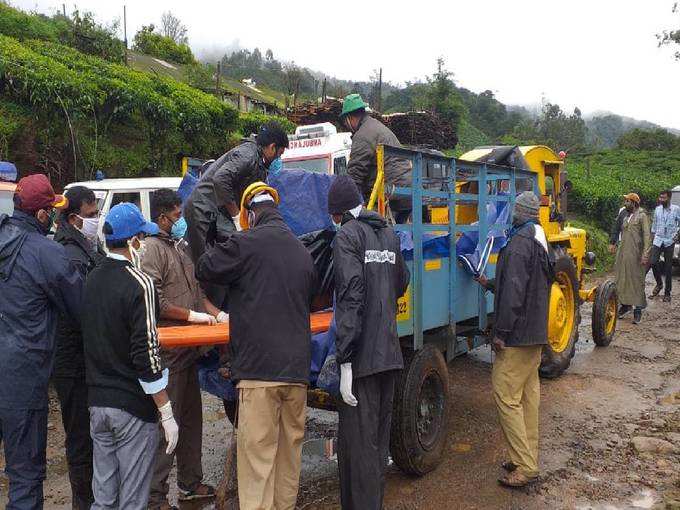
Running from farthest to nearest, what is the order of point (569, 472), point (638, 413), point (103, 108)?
point (103, 108) → point (638, 413) → point (569, 472)

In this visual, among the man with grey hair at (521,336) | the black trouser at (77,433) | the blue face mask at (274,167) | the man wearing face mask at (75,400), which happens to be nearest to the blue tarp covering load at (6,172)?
the man wearing face mask at (75,400)

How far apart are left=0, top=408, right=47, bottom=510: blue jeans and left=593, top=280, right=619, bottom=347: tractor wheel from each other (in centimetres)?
681

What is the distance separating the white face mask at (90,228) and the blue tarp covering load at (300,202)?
1252mm

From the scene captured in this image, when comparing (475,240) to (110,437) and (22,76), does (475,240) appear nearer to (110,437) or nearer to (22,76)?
(110,437)

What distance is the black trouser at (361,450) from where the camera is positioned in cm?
339

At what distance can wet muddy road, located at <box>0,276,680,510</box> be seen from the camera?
13.5ft

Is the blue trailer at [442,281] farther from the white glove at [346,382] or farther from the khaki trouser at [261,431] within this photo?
the khaki trouser at [261,431]

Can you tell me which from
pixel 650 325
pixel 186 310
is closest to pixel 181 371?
pixel 186 310

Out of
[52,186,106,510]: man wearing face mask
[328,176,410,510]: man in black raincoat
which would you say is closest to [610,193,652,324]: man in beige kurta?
[328,176,410,510]: man in black raincoat

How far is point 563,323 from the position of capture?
6613mm

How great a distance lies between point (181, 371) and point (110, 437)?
1.08 metres

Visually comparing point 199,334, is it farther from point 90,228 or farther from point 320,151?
point 320,151

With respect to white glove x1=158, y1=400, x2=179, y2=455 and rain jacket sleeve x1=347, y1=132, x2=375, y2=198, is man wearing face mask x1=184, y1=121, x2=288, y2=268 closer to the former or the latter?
rain jacket sleeve x1=347, y1=132, x2=375, y2=198

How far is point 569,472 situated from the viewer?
4.51m
